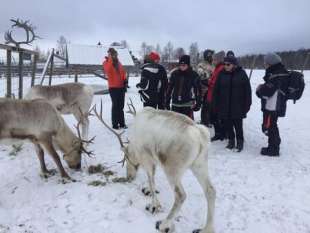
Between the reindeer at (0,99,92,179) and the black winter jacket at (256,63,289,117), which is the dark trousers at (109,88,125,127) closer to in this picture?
the reindeer at (0,99,92,179)

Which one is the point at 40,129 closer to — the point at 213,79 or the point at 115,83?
the point at 115,83

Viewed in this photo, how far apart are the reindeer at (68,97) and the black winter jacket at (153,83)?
131cm

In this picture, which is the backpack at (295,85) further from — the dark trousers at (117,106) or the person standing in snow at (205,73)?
the dark trousers at (117,106)

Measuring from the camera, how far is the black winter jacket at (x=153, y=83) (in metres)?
7.14

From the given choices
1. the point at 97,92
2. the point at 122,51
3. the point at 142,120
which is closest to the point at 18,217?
the point at 142,120

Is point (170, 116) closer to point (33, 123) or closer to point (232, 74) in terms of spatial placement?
point (33, 123)

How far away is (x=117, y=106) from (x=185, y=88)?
2.09 m

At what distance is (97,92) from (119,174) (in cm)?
1018

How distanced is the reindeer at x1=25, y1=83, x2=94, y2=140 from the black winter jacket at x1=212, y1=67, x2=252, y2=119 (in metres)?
2.85

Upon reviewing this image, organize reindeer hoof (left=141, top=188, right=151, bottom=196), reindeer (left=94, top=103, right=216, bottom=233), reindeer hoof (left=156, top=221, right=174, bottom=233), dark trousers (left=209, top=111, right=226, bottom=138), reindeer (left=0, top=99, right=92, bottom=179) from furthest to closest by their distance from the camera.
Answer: dark trousers (left=209, top=111, right=226, bottom=138)
reindeer (left=0, top=99, right=92, bottom=179)
reindeer hoof (left=141, top=188, right=151, bottom=196)
reindeer hoof (left=156, top=221, right=174, bottom=233)
reindeer (left=94, top=103, right=216, bottom=233)

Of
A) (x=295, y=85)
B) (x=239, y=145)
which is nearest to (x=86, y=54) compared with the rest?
(x=239, y=145)

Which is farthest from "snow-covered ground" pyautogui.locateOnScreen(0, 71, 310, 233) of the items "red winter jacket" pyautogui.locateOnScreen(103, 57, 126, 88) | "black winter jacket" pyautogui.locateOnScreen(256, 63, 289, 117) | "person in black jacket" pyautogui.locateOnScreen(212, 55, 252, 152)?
"red winter jacket" pyautogui.locateOnScreen(103, 57, 126, 88)

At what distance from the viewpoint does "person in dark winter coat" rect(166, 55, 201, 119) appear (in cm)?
669

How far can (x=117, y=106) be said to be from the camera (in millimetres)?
8203
